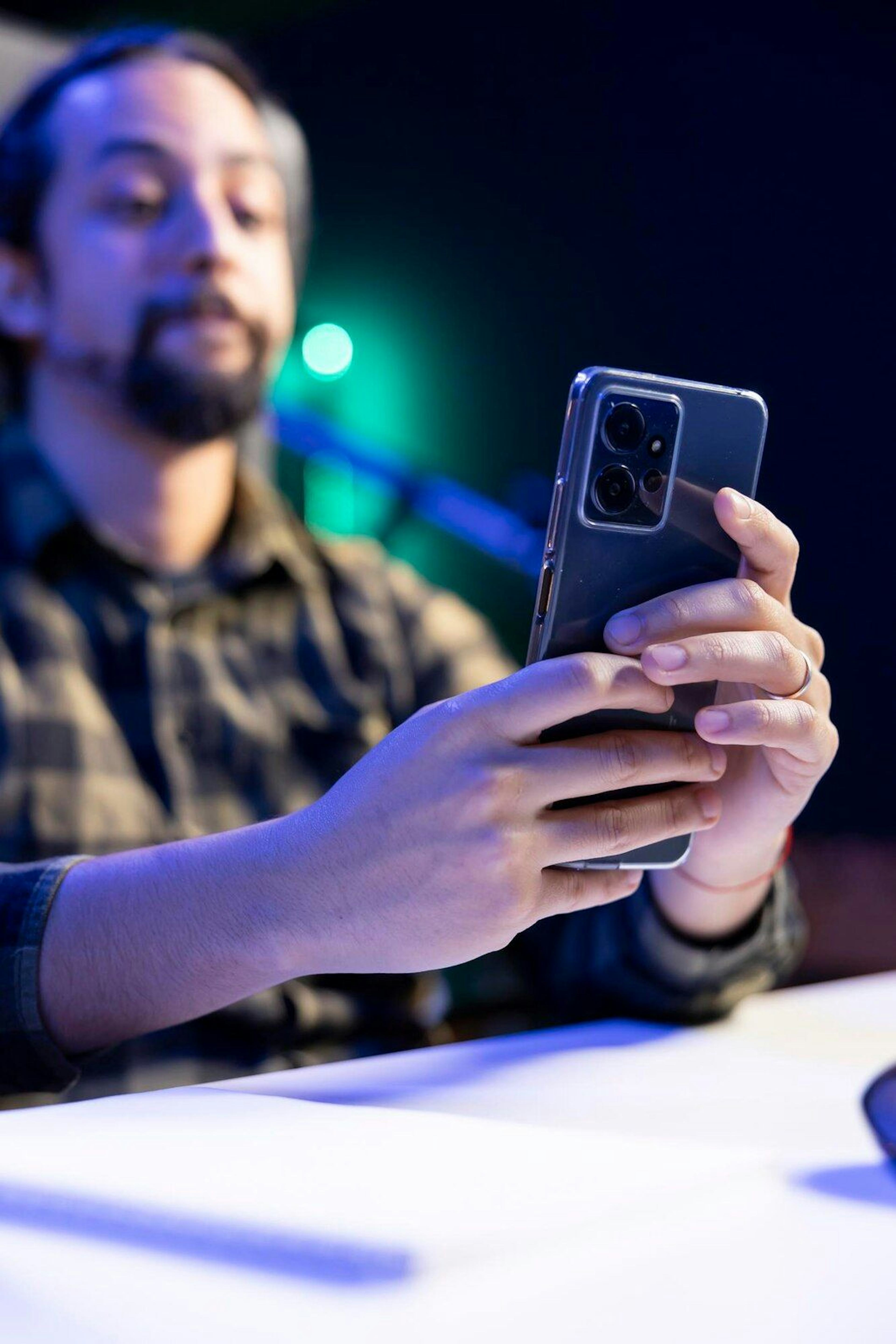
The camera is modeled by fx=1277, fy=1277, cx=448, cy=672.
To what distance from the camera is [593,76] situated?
8.29ft

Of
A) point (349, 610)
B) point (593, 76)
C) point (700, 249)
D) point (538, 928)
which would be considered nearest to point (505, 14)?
point (593, 76)

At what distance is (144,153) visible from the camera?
107cm

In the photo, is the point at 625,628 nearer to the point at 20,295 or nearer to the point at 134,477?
the point at 134,477

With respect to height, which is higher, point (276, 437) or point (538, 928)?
point (276, 437)

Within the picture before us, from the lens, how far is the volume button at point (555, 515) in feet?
1.76

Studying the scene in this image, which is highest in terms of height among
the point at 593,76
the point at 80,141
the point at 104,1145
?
the point at 593,76

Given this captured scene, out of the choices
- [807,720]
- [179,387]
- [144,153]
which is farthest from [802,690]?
[144,153]

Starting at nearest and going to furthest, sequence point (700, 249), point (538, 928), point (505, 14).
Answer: point (538, 928) < point (700, 249) < point (505, 14)

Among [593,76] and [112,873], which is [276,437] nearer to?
[593,76]

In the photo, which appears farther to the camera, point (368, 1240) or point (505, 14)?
point (505, 14)

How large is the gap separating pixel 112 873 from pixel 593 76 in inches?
92.3

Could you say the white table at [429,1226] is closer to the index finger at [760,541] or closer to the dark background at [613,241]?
the index finger at [760,541]

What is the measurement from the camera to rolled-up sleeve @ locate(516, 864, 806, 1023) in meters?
0.75

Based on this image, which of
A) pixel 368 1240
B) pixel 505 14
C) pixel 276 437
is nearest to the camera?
pixel 368 1240
